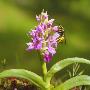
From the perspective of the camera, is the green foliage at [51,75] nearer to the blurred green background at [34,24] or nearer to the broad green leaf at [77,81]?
the broad green leaf at [77,81]

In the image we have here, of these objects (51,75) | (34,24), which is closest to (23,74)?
(51,75)

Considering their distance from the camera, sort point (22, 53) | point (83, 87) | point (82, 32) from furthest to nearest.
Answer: point (82, 32) < point (22, 53) < point (83, 87)

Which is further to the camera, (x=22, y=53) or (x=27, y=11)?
(x=27, y=11)

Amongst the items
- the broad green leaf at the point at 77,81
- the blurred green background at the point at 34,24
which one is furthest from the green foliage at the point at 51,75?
the blurred green background at the point at 34,24

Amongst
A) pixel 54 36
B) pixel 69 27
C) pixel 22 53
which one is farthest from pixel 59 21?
pixel 54 36

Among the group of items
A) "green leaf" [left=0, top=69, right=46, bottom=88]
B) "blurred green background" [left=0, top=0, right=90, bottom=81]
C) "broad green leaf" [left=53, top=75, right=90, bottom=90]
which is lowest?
"broad green leaf" [left=53, top=75, right=90, bottom=90]

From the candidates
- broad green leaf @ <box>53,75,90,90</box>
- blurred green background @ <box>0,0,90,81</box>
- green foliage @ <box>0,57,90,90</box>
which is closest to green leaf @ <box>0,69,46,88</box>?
green foliage @ <box>0,57,90,90</box>

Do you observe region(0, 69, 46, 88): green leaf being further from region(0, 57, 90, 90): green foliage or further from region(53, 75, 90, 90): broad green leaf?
region(53, 75, 90, 90): broad green leaf

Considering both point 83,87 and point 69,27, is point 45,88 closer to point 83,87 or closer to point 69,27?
point 83,87

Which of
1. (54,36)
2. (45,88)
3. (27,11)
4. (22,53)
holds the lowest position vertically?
(45,88)
